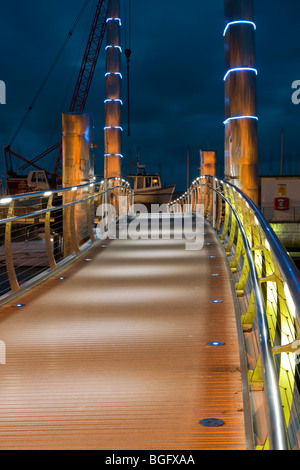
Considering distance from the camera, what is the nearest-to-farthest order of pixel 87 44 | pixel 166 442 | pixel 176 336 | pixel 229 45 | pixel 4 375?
pixel 166 442, pixel 4 375, pixel 176 336, pixel 229 45, pixel 87 44

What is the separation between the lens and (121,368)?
3.81 meters

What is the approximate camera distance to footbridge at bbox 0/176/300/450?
2764mm

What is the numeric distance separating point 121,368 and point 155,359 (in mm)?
255

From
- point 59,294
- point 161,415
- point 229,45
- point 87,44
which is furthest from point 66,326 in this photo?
point 87,44

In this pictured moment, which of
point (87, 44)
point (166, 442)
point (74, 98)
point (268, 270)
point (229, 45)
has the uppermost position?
point (87, 44)

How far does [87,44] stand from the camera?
46.7 metres

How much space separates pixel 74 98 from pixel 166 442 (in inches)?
1938

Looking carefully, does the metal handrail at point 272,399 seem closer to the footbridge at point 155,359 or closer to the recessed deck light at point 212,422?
the footbridge at point 155,359

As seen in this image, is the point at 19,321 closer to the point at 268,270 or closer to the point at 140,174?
the point at 268,270
